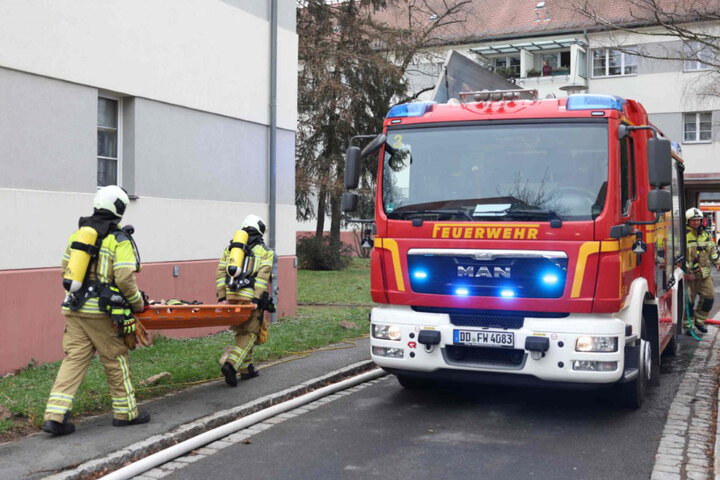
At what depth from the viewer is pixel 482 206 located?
7.18 metres

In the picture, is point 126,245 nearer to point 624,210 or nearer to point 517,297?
point 517,297

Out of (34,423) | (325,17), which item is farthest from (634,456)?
(325,17)

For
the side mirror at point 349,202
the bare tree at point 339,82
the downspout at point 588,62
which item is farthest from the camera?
the downspout at point 588,62

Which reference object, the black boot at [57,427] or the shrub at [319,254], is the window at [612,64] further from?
the black boot at [57,427]

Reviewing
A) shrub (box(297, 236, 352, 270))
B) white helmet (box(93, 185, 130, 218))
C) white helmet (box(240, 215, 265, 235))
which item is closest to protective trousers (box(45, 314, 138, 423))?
white helmet (box(93, 185, 130, 218))

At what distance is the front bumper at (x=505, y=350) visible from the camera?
6727 mm

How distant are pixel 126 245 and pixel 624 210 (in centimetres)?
416

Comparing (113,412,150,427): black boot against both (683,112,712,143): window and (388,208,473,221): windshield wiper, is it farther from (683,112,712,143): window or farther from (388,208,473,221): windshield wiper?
(683,112,712,143): window

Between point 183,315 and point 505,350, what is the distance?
2804 mm

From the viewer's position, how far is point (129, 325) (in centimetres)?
650

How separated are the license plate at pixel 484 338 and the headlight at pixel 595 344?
54 centimetres

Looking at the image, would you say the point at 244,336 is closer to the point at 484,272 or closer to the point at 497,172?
the point at 484,272

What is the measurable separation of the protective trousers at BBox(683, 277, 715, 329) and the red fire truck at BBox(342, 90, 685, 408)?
6.07m

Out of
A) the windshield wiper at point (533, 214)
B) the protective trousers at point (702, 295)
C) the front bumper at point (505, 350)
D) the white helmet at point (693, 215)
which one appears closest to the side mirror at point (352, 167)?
the front bumper at point (505, 350)
